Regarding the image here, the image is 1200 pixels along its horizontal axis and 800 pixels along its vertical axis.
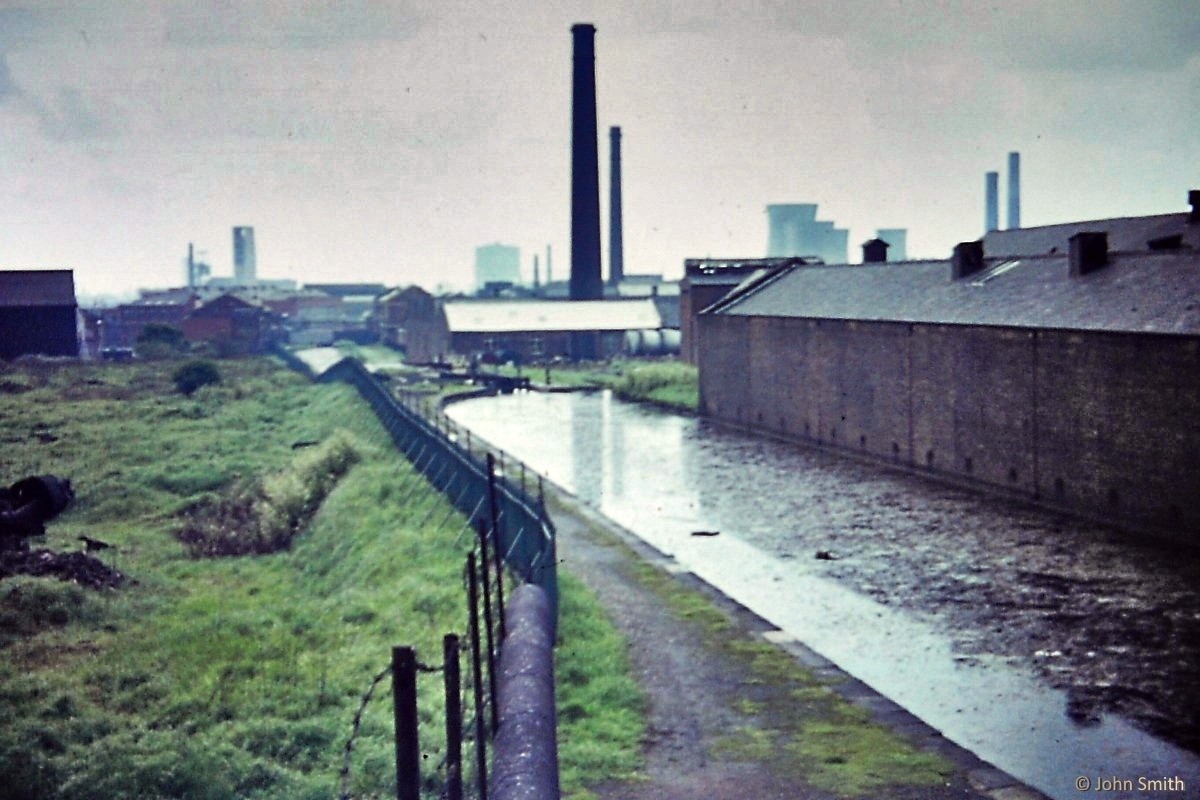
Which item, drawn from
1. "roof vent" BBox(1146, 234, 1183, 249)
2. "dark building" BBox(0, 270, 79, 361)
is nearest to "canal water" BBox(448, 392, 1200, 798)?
"roof vent" BBox(1146, 234, 1183, 249)

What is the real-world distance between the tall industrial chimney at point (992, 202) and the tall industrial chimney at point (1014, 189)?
21.8 inches

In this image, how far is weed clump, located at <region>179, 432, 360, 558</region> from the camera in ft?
87.5

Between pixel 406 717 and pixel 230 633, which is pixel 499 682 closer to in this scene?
pixel 406 717

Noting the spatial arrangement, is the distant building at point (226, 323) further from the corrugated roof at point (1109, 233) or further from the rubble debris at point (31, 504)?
the rubble debris at point (31, 504)

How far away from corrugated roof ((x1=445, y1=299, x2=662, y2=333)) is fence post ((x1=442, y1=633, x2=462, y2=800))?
233ft

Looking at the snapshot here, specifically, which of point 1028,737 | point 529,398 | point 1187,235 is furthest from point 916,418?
point 529,398

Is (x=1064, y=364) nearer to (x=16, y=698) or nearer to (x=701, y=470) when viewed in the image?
(x=701, y=470)

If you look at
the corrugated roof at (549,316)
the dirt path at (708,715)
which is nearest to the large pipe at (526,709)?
the dirt path at (708,715)

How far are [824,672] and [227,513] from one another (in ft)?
60.7

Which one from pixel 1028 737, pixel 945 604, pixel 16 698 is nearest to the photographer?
pixel 1028 737

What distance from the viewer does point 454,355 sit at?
78.9m

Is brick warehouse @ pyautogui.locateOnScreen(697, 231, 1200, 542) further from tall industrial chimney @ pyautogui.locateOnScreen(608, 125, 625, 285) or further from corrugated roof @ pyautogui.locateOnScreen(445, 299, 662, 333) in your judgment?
tall industrial chimney @ pyautogui.locateOnScreen(608, 125, 625, 285)

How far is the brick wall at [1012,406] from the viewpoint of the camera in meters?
22.6

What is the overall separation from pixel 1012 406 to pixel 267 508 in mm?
17218
